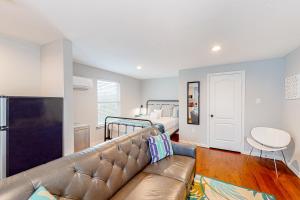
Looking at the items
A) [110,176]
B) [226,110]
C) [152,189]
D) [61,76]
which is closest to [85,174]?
[110,176]

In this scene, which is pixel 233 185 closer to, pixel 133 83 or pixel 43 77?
pixel 43 77

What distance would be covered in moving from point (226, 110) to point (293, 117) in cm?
132

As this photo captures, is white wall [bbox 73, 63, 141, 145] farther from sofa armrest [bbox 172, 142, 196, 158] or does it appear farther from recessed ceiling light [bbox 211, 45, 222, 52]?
recessed ceiling light [bbox 211, 45, 222, 52]

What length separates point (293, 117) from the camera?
2820 millimetres

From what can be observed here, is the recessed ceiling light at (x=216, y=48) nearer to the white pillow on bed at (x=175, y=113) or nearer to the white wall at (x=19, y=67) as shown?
the white pillow on bed at (x=175, y=113)

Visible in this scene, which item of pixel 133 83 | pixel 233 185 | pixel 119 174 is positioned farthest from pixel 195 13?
pixel 133 83

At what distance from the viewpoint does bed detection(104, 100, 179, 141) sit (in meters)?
3.70

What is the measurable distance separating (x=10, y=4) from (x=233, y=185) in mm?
3775

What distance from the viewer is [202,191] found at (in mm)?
2207

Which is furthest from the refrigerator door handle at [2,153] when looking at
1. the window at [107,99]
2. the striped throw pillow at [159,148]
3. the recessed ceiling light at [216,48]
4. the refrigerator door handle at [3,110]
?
the recessed ceiling light at [216,48]

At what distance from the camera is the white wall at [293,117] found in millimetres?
2680

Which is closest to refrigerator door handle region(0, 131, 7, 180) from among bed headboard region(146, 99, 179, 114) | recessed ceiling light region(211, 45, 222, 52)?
recessed ceiling light region(211, 45, 222, 52)

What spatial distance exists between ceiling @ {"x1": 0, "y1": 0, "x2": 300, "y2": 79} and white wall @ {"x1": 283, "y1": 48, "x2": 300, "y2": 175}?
262 millimetres

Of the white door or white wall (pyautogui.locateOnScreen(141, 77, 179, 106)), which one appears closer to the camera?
the white door
